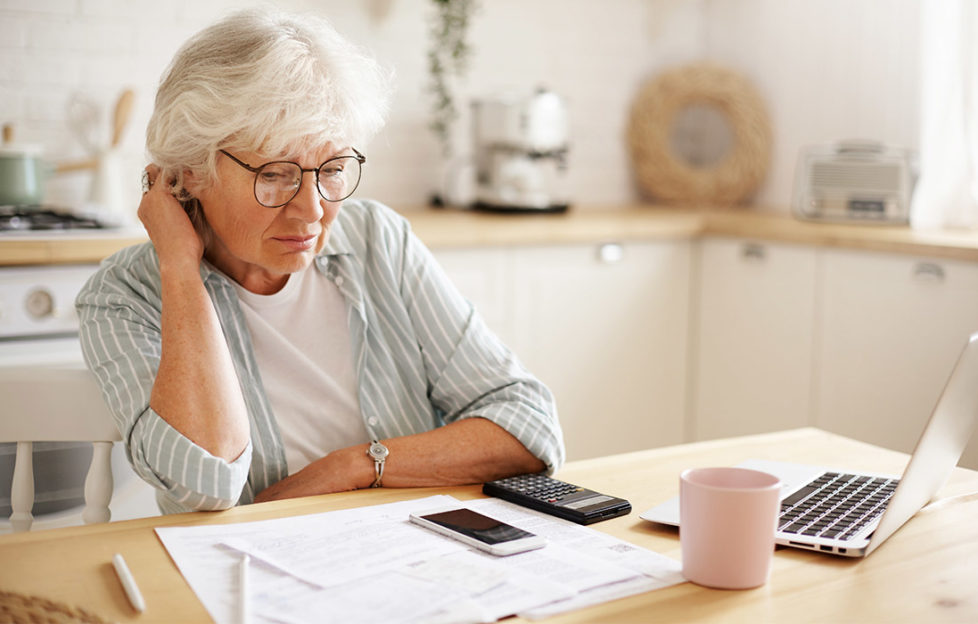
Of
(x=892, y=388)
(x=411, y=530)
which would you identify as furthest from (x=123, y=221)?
(x=892, y=388)

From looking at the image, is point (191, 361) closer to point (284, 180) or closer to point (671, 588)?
point (284, 180)

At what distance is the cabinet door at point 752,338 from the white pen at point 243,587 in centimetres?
227

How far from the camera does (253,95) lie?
1.35m

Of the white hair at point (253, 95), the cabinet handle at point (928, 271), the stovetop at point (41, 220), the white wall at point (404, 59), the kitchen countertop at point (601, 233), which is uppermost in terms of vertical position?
the white wall at point (404, 59)

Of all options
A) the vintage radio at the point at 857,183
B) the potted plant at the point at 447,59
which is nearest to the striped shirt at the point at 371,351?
the potted plant at the point at 447,59

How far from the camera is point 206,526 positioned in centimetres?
106

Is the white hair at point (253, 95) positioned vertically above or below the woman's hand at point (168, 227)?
above

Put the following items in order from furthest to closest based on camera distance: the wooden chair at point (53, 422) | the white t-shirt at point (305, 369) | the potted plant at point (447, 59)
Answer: the potted plant at point (447, 59), the white t-shirt at point (305, 369), the wooden chair at point (53, 422)

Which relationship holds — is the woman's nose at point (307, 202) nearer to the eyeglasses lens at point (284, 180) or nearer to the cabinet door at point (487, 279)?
the eyeglasses lens at point (284, 180)

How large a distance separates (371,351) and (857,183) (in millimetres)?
1996

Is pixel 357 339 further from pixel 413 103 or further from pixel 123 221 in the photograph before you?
pixel 413 103

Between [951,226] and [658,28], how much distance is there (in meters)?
1.40

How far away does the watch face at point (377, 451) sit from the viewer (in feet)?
4.32

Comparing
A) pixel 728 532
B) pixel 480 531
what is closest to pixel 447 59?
pixel 480 531
